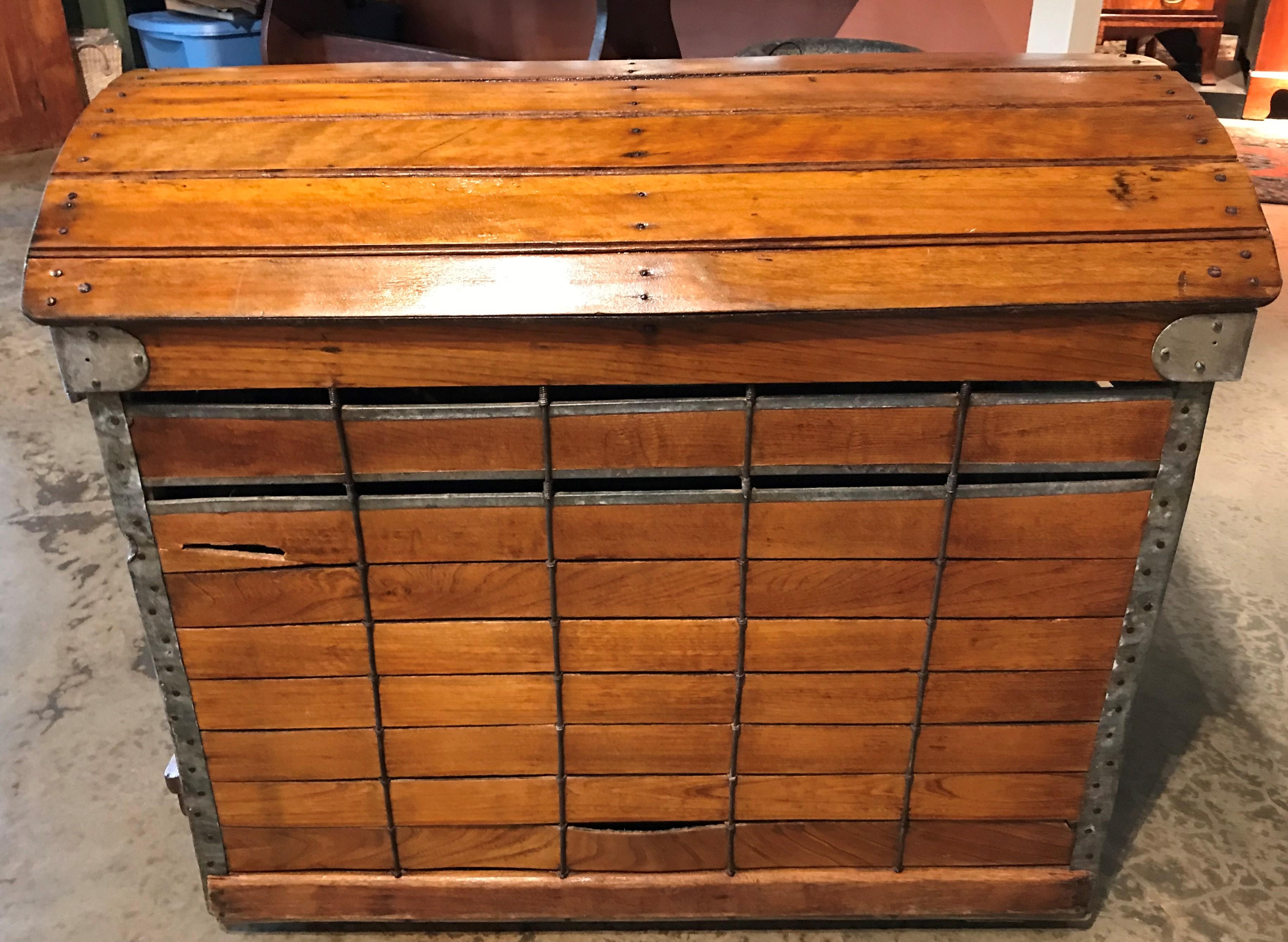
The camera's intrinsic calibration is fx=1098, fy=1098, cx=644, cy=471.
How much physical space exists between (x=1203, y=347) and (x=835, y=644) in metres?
0.54

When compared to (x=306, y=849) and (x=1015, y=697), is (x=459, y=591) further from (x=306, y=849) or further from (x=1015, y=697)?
(x=1015, y=697)

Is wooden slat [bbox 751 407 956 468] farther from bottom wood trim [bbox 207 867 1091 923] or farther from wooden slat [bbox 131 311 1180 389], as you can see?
bottom wood trim [bbox 207 867 1091 923]

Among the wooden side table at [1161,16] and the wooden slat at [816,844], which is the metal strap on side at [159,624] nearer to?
the wooden slat at [816,844]

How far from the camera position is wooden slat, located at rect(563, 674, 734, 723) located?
1.39 meters

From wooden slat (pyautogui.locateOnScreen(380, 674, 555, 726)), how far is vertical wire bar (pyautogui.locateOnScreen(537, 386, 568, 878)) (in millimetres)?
15

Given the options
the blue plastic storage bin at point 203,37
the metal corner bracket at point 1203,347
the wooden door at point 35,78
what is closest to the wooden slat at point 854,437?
the metal corner bracket at point 1203,347

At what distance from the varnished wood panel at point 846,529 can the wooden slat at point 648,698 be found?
20 centimetres

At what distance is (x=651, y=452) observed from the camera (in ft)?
4.09

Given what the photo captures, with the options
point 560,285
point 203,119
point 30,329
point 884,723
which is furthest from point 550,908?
point 30,329

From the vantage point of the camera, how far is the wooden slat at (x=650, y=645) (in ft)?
4.43

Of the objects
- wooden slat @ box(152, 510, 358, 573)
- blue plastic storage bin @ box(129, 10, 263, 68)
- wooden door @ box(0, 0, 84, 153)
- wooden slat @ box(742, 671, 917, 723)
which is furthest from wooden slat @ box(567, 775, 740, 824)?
wooden door @ box(0, 0, 84, 153)

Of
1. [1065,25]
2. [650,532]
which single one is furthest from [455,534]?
[1065,25]

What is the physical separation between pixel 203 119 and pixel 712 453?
75cm

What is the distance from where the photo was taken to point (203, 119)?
1346 millimetres
